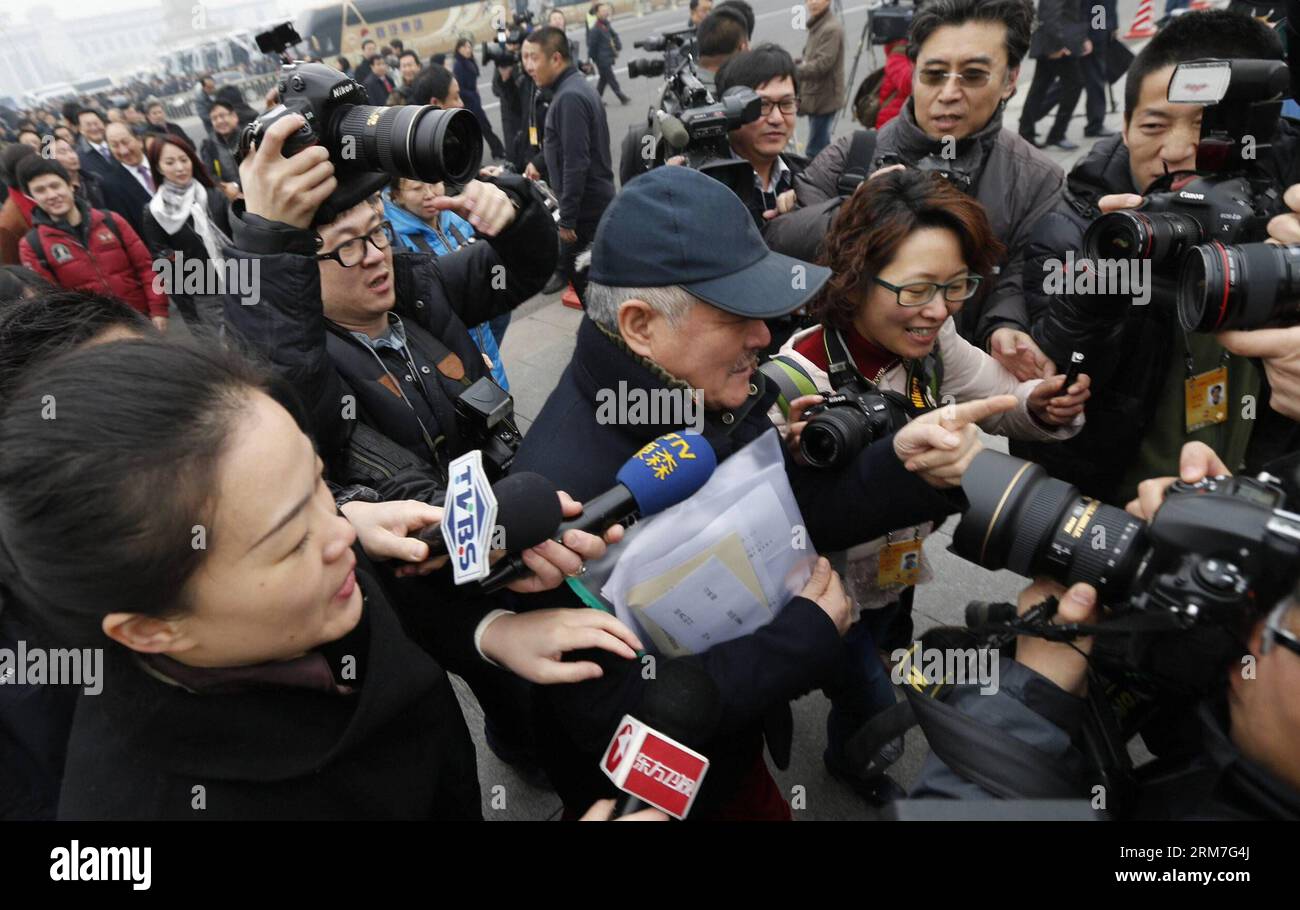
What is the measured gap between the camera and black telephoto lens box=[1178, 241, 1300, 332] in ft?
4.62

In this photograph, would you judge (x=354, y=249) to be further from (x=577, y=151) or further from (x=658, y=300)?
(x=577, y=151)

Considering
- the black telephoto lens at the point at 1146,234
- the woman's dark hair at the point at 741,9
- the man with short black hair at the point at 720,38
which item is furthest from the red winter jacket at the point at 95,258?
the black telephoto lens at the point at 1146,234

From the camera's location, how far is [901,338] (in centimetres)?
197

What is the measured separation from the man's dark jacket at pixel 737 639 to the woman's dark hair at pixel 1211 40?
5.36 feet

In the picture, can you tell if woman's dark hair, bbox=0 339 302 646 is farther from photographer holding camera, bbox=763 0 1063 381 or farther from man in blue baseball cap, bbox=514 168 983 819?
photographer holding camera, bbox=763 0 1063 381

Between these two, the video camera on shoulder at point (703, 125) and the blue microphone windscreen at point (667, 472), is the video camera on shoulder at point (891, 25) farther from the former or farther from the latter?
the blue microphone windscreen at point (667, 472)

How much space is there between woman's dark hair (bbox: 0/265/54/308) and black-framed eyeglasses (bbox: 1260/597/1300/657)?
2.43 m

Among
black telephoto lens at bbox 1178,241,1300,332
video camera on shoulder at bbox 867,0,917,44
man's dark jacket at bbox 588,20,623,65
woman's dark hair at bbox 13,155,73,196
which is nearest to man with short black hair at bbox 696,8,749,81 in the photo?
video camera on shoulder at bbox 867,0,917,44

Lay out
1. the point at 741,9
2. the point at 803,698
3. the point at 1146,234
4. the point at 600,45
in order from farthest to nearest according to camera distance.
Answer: the point at 600,45 → the point at 741,9 → the point at 803,698 → the point at 1146,234

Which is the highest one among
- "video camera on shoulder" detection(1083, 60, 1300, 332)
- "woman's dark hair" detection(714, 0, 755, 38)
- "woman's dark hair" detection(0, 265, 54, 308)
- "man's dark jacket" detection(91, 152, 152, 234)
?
"woman's dark hair" detection(714, 0, 755, 38)

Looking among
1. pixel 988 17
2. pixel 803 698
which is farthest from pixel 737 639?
pixel 988 17

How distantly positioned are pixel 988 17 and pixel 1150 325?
136 cm

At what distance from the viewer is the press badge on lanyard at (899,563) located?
6.73 feet
